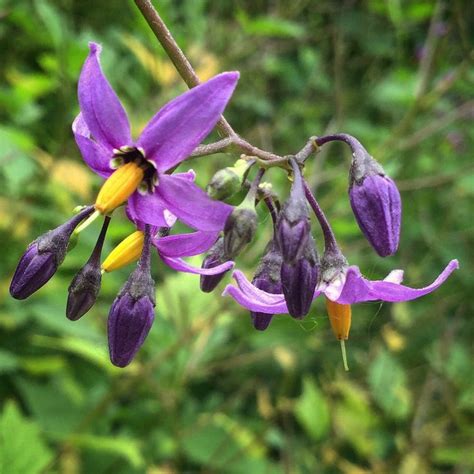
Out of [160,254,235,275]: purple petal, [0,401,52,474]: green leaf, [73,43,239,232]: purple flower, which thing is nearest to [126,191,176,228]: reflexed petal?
[73,43,239,232]: purple flower

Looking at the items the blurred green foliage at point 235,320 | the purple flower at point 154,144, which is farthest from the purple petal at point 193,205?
the blurred green foliage at point 235,320

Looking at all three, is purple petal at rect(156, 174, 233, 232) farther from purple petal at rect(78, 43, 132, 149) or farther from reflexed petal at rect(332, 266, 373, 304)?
reflexed petal at rect(332, 266, 373, 304)

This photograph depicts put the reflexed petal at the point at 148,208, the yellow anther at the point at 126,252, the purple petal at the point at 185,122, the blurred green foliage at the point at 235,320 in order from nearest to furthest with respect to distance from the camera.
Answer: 1. the purple petal at the point at 185,122
2. the reflexed petal at the point at 148,208
3. the yellow anther at the point at 126,252
4. the blurred green foliage at the point at 235,320

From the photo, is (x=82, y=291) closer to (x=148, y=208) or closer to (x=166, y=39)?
(x=148, y=208)

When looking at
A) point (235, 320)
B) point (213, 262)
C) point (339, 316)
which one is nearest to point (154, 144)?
point (213, 262)

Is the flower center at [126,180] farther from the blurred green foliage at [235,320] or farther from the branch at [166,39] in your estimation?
the blurred green foliage at [235,320]

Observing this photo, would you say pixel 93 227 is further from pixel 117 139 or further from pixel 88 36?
pixel 117 139

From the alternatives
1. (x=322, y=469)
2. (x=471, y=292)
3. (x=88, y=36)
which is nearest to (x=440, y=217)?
(x=471, y=292)
